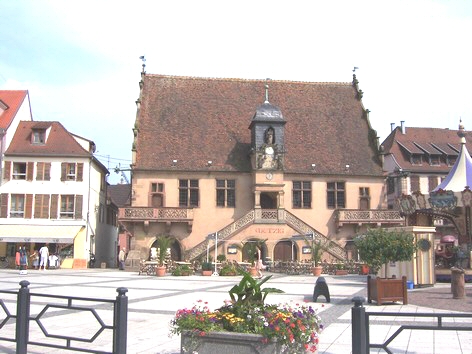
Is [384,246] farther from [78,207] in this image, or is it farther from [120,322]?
[78,207]

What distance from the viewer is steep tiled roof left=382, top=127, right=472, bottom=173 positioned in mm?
54384

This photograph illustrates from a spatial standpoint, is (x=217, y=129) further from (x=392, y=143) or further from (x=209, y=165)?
(x=392, y=143)

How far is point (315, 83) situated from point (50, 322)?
40643 millimetres

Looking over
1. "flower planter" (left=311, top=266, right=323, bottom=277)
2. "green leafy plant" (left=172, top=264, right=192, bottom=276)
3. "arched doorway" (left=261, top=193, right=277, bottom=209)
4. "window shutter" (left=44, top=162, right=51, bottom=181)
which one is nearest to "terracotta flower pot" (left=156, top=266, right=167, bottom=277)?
"green leafy plant" (left=172, top=264, right=192, bottom=276)

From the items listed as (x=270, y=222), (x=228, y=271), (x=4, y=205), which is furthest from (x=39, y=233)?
(x=270, y=222)

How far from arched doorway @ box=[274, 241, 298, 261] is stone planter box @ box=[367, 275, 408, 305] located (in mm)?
24119

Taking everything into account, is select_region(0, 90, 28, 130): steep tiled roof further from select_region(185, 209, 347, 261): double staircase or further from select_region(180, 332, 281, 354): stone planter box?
select_region(180, 332, 281, 354): stone planter box

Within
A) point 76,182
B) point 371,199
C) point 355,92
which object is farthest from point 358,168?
point 76,182

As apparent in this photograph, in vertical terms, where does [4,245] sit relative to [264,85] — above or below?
below

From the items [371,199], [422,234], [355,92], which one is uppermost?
[355,92]

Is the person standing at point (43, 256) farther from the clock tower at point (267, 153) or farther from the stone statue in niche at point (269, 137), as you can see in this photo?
the stone statue in niche at point (269, 137)

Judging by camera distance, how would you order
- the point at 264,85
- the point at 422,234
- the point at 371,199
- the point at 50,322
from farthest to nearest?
the point at 264,85, the point at 371,199, the point at 422,234, the point at 50,322

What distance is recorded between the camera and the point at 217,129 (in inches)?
1750

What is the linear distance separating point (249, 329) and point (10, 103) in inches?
1660
